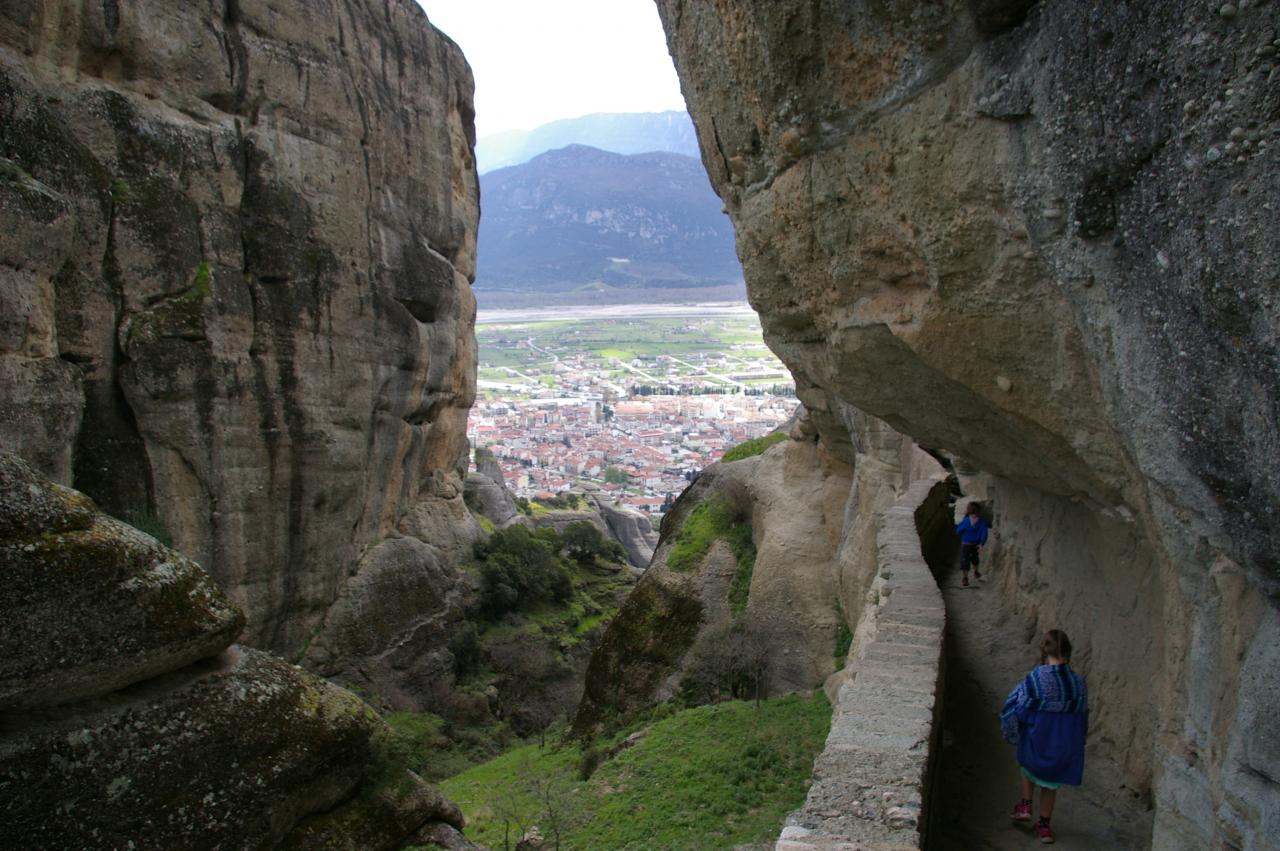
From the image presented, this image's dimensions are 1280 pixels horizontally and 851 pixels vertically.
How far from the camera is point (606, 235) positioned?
182 meters

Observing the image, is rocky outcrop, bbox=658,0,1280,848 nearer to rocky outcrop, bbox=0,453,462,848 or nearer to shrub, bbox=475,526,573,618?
rocky outcrop, bbox=0,453,462,848

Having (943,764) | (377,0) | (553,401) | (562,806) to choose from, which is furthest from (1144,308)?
(553,401)

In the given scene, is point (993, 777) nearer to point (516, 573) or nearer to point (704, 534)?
point (704, 534)

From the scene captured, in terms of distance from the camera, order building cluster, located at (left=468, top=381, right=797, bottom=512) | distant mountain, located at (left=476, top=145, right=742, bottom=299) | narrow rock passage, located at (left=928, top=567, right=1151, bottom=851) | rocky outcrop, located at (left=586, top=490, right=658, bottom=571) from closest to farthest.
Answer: narrow rock passage, located at (left=928, top=567, right=1151, bottom=851) → rocky outcrop, located at (left=586, top=490, right=658, bottom=571) → building cluster, located at (left=468, top=381, right=797, bottom=512) → distant mountain, located at (left=476, top=145, right=742, bottom=299)

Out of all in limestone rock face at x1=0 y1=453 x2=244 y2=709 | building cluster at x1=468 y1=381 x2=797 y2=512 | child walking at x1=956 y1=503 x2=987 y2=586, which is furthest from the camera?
building cluster at x1=468 y1=381 x2=797 y2=512

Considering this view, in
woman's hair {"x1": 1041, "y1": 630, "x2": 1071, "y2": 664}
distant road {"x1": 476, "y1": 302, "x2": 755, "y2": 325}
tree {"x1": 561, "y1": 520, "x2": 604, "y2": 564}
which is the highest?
distant road {"x1": 476, "y1": 302, "x2": 755, "y2": 325}

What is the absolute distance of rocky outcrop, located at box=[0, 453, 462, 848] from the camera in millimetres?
6617

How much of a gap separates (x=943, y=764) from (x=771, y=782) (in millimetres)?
3770

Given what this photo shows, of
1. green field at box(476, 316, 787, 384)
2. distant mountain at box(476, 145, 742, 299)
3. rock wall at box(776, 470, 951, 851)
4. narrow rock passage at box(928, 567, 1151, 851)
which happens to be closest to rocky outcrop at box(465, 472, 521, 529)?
narrow rock passage at box(928, 567, 1151, 851)

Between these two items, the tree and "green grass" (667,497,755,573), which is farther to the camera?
the tree

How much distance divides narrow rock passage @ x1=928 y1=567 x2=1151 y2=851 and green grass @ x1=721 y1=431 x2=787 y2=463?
16.6 metres

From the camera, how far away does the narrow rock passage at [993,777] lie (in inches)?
219

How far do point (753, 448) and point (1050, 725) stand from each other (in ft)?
69.8

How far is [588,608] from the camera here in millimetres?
34000
